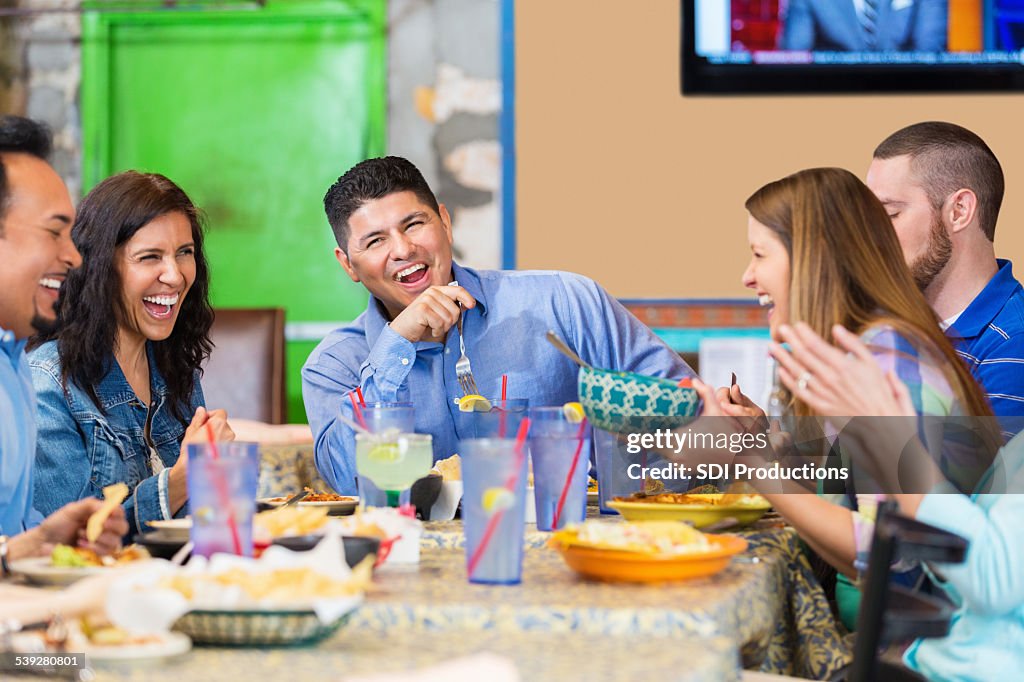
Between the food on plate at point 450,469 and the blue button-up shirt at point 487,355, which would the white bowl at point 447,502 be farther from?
the blue button-up shirt at point 487,355

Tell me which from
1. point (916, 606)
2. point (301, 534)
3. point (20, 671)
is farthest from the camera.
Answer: point (301, 534)

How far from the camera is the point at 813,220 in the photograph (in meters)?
1.74

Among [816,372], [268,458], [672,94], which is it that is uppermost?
[672,94]

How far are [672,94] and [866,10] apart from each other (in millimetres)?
667

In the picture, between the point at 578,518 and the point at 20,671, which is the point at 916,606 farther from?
the point at 20,671

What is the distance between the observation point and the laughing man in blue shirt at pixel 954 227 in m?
2.45

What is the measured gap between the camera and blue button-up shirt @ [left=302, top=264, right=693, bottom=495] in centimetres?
236

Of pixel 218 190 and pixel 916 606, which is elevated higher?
pixel 218 190

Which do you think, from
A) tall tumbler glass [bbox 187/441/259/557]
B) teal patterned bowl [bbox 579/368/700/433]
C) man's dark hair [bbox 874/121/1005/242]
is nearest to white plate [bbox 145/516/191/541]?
tall tumbler glass [bbox 187/441/259/557]

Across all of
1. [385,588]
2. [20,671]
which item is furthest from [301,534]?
[20,671]

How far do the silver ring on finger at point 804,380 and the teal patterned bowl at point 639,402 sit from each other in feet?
0.68

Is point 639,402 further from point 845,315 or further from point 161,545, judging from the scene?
point 161,545

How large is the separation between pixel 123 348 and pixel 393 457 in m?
1.04

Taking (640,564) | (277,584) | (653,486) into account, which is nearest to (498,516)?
(640,564)
